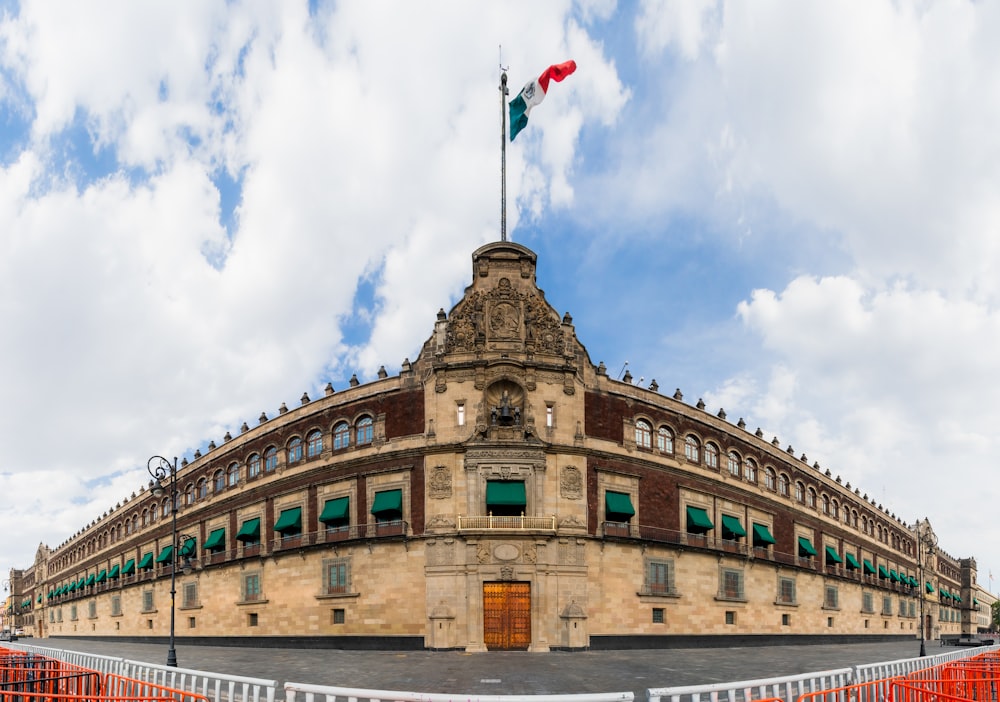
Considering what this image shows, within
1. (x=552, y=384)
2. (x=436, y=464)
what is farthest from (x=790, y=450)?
(x=436, y=464)

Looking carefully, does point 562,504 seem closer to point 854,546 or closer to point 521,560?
point 521,560

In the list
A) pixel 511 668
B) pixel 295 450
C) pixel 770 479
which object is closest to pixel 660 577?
pixel 511 668

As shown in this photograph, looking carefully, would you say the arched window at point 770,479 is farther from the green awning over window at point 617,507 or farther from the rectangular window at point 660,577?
the green awning over window at point 617,507

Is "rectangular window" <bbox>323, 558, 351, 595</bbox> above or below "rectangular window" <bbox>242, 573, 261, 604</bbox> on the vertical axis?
above

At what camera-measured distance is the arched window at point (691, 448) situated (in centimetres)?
4522

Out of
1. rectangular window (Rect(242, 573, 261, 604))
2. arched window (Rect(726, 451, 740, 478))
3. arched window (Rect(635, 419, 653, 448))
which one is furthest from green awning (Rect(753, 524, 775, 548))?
rectangular window (Rect(242, 573, 261, 604))

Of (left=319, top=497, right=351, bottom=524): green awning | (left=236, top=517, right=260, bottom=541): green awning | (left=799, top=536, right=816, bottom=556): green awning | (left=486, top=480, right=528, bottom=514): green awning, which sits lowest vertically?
(left=799, top=536, right=816, bottom=556): green awning

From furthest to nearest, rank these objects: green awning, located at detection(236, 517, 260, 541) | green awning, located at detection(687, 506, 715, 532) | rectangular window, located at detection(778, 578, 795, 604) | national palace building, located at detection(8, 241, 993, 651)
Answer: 1. rectangular window, located at detection(778, 578, 795, 604)
2. green awning, located at detection(236, 517, 260, 541)
3. green awning, located at detection(687, 506, 715, 532)
4. national palace building, located at detection(8, 241, 993, 651)

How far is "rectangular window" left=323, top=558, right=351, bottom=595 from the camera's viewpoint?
1567 inches

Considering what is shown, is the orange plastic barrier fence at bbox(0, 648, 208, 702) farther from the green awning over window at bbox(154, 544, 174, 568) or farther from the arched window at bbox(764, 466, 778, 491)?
the arched window at bbox(764, 466, 778, 491)

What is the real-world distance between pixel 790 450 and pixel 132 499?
192ft

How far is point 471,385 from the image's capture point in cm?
3869

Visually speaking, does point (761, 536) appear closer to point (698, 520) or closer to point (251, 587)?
point (698, 520)

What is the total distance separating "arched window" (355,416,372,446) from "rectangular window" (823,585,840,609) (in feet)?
118
